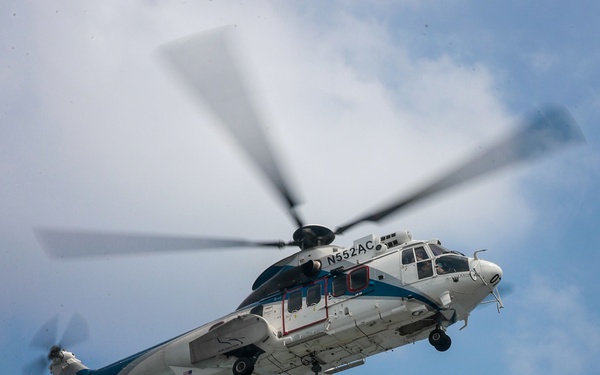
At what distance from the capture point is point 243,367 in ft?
74.7

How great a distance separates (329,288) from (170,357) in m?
5.50

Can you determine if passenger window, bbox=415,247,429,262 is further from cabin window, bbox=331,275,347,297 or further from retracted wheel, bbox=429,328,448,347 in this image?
cabin window, bbox=331,275,347,297

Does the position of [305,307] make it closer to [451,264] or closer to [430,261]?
[430,261]

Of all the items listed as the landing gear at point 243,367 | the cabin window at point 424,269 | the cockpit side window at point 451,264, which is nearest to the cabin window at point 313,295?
the landing gear at point 243,367

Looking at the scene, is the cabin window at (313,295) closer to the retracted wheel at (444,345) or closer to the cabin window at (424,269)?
the cabin window at (424,269)

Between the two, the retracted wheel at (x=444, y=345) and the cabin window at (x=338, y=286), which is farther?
the cabin window at (x=338, y=286)

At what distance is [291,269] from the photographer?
23.8 metres

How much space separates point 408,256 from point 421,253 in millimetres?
364

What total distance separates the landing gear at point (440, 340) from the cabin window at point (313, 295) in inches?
127

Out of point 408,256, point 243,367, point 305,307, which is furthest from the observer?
point 243,367

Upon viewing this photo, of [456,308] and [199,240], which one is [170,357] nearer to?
[199,240]

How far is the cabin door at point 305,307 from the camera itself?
73.3 feet

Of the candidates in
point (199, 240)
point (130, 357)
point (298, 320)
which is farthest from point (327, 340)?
point (130, 357)

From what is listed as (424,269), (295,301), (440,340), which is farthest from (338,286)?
(440,340)
